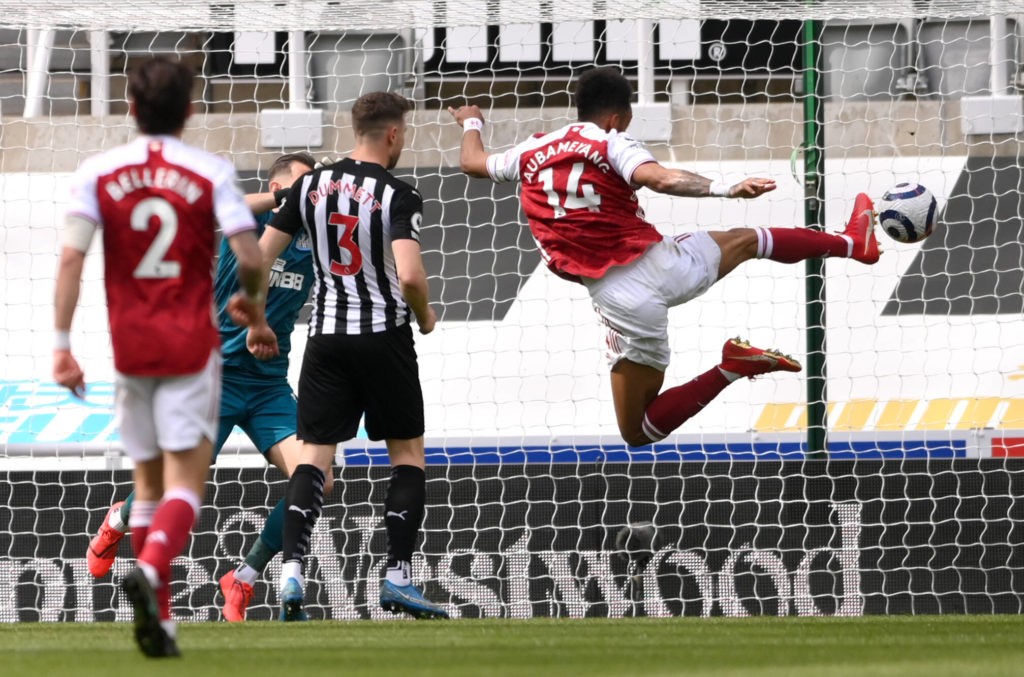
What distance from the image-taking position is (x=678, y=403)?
641cm

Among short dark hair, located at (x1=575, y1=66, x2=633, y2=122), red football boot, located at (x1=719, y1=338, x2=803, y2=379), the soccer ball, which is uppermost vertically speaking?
short dark hair, located at (x1=575, y1=66, x2=633, y2=122)

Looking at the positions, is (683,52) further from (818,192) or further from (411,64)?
(818,192)

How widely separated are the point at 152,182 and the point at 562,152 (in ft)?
8.02

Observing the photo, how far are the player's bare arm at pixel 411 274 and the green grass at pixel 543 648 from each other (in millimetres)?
1170

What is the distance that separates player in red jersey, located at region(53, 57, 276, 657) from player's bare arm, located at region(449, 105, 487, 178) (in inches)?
93.1

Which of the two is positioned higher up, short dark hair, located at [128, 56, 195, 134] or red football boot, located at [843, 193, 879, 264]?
short dark hair, located at [128, 56, 195, 134]

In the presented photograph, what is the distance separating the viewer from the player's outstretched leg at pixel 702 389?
6.38 metres

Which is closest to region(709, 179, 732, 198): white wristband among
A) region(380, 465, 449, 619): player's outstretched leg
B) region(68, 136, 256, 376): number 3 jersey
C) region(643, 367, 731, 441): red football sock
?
region(643, 367, 731, 441): red football sock

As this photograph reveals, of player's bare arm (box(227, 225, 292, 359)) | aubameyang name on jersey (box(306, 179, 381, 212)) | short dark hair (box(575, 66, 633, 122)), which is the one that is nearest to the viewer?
player's bare arm (box(227, 225, 292, 359))

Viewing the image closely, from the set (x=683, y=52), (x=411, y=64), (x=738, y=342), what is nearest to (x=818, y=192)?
(x=738, y=342)

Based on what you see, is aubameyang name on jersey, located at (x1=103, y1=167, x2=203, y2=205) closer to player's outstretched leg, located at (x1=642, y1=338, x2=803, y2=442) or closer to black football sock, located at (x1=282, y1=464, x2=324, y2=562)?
black football sock, located at (x1=282, y1=464, x2=324, y2=562)

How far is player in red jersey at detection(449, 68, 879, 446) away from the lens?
19.9 ft

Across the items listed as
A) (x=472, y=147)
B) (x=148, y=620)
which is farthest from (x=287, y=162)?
(x=148, y=620)

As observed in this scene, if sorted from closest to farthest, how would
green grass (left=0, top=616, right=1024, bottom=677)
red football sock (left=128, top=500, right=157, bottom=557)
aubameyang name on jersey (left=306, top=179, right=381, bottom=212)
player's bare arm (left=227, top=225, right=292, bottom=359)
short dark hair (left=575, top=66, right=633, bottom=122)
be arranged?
green grass (left=0, top=616, right=1024, bottom=677), red football sock (left=128, top=500, right=157, bottom=557), player's bare arm (left=227, top=225, right=292, bottom=359), aubameyang name on jersey (left=306, top=179, right=381, bottom=212), short dark hair (left=575, top=66, right=633, bottom=122)
